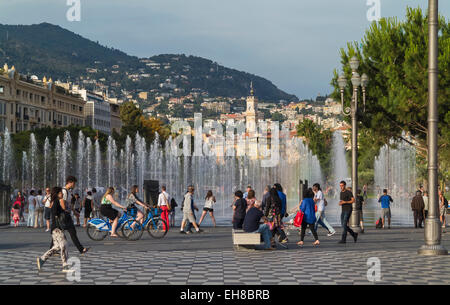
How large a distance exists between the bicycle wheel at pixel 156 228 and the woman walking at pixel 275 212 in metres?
4.22

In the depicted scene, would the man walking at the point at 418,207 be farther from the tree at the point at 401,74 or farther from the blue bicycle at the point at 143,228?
the blue bicycle at the point at 143,228

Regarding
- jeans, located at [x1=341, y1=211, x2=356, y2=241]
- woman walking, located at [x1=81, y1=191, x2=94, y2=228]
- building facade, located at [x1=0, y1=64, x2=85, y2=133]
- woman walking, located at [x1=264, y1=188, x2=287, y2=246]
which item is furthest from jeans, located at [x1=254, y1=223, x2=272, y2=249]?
building facade, located at [x1=0, y1=64, x2=85, y2=133]

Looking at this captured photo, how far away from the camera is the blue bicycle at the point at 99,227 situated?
20.2 m

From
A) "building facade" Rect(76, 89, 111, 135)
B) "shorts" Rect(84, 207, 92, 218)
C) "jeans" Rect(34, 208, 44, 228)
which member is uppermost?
"building facade" Rect(76, 89, 111, 135)

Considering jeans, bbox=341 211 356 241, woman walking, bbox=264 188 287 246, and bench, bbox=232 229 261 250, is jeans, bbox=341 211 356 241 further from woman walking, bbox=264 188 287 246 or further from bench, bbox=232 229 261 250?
bench, bbox=232 229 261 250

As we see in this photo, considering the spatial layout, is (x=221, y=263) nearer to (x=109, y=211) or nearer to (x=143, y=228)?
(x=109, y=211)

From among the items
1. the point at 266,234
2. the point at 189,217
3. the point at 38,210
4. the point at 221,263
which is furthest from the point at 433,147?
the point at 38,210

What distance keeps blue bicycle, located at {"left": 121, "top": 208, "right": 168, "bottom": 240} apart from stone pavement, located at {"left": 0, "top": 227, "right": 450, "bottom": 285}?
32cm

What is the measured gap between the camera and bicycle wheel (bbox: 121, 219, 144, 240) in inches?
828

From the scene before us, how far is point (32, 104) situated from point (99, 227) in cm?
8448

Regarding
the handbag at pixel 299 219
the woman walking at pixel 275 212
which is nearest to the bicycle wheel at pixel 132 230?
the woman walking at pixel 275 212
